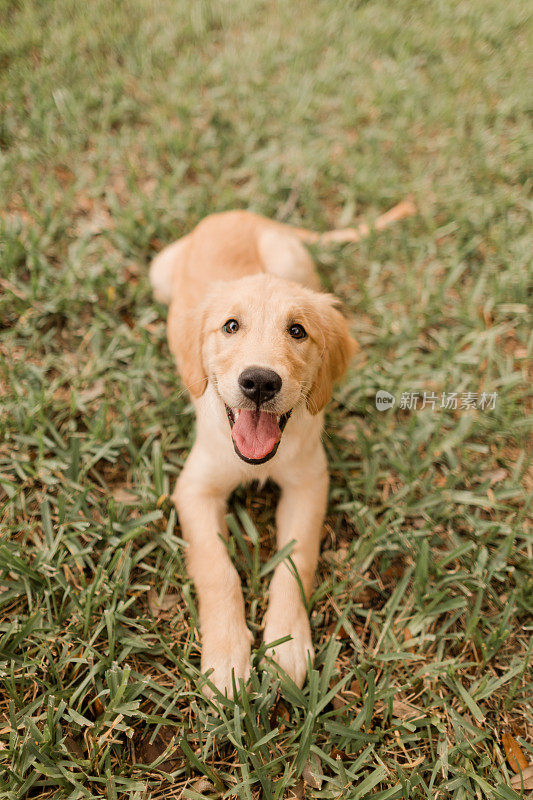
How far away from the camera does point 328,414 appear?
2938 millimetres

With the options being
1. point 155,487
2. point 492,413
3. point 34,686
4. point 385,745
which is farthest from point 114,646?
point 492,413

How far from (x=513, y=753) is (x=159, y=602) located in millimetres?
1533

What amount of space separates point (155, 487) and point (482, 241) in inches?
114

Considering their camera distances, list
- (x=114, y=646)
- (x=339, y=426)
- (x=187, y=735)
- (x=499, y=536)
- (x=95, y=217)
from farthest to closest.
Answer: (x=95, y=217) → (x=339, y=426) → (x=499, y=536) → (x=114, y=646) → (x=187, y=735)

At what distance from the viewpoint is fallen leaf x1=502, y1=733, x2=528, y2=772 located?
199cm

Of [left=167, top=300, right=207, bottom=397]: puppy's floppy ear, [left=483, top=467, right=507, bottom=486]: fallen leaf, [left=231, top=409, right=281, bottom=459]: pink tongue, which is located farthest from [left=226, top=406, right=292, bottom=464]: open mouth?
[left=483, top=467, right=507, bottom=486]: fallen leaf

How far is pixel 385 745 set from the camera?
1.96 meters

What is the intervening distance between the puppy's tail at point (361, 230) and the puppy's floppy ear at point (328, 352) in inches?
50.6

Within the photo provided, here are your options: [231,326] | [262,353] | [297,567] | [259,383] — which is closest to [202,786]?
[297,567]

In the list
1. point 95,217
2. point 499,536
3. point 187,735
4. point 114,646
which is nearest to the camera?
point 187,735

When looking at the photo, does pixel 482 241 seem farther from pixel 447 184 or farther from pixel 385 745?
pixel 385 745

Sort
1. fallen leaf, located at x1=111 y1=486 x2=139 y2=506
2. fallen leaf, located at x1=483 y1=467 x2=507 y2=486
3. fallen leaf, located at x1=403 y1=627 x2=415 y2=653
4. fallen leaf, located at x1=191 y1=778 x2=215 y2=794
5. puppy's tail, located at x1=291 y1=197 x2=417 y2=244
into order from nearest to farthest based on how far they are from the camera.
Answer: fallen leaf, located at x1=191 y1=778 x2=215 y2=794
fallen leaf, located at x1=403 y1=627 x2=415 y2=653
fallen leaf, located at x1=111 y1=486 x2=139 y2=506
fallen leaf, located at x1=483 y1=467 x2=507 y2=486
puppy's tail, located at x1=291 y1=197 x2=417 y2=244

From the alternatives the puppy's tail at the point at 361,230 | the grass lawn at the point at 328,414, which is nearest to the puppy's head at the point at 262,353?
the grass lawn at the point at 328,414

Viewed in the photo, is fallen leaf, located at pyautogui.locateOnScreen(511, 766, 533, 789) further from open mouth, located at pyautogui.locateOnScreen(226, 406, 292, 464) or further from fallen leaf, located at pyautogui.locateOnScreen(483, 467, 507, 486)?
open mouth, located at pyautogui.locateOnScreen(226, 406, 292, 464)
